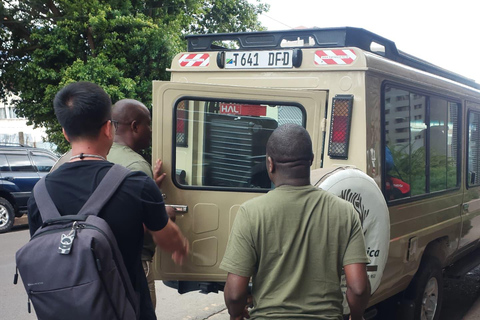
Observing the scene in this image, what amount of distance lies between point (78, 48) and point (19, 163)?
142 inches

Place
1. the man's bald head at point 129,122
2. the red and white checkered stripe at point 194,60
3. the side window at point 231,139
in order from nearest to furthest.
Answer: the man's bald head at point 129,122, the side window at point 231,139, the red and white checkered stripe at point 194,60

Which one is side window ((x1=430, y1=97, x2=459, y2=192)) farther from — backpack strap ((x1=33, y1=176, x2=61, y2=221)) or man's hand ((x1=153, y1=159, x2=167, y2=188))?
backpack strap ((x1=33, y1=176, x2=61, y2=221))

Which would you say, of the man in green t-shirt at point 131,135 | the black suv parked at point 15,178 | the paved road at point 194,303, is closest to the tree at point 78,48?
the black suv parked at point 15,178

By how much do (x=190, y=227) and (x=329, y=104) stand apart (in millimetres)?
1324

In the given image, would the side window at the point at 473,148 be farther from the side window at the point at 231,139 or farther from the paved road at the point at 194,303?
the side window at the point at 231,139

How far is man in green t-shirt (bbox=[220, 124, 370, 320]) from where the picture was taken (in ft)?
6.24

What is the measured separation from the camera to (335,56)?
340cm

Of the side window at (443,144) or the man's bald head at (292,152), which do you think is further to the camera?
the side window at (443,144)

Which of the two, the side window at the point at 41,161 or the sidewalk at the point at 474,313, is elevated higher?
the side window at the point at 41,161

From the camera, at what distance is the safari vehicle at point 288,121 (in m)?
3.33

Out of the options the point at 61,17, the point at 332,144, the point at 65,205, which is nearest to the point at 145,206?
the point at 65,205

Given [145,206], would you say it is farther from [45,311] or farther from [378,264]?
[378,264]

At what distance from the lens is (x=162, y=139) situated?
338 centimetres

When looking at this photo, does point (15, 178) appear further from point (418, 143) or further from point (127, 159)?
point (418, 143)
